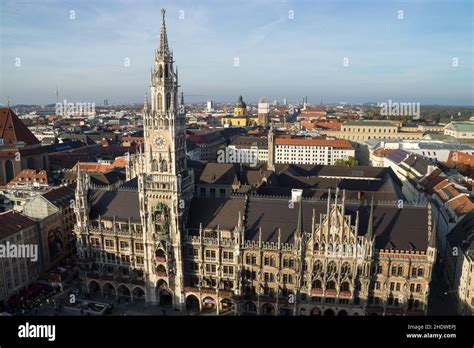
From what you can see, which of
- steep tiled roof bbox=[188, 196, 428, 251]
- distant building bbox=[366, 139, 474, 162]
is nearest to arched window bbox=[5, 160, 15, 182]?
steep tiled roof bbox=[188, 196, 428, 251]

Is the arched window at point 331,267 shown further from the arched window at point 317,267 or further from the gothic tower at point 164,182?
the gothic tower at point 164,182

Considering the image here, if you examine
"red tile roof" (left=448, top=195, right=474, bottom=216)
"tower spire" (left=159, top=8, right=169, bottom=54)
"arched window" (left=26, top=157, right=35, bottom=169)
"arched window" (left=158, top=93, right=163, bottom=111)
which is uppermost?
"tower spire" (left=159, top=8, right=169, bottom=54)

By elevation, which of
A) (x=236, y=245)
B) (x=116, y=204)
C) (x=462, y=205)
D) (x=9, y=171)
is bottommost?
(x=236, y=245)

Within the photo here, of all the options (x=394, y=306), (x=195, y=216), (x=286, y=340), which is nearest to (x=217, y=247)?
(x=195, y=216)

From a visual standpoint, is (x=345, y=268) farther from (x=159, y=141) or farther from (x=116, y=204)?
(x=116, y=204)

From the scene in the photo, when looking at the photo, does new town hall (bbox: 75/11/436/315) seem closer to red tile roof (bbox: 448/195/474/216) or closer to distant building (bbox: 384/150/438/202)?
red tile roof (bbox: 448/195/474/216)

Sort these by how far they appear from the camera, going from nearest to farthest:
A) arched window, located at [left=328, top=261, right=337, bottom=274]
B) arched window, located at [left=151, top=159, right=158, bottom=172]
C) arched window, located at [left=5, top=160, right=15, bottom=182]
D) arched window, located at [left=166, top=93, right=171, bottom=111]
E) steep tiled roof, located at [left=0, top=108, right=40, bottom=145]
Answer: arched window, located at [left=328, top=261, right=337, bottom=274] < arched window, located at [left=166, top=93, right=171, bottom=111] < arched window, located at [left=151, top=159, right=158, bottom=172] < arched window, located at [left=5, top=160, right=15, bottom=182] < steep tiled roof, located at [left=0, top=108, right=40, bottom=145]

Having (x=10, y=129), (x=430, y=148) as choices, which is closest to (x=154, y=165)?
(x=10, y=129)

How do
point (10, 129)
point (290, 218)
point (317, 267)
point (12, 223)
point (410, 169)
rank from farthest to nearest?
A: point (410, 169) → point (10, 129) → point (12, 223) → point (290, 218) → point (317, 267)
